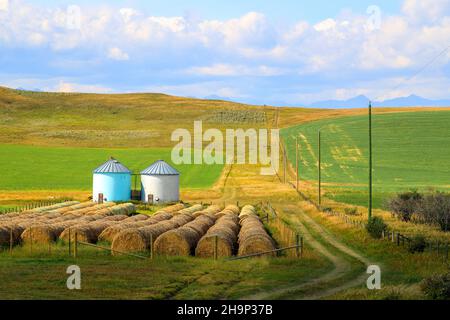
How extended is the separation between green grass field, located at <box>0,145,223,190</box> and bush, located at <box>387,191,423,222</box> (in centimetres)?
3325

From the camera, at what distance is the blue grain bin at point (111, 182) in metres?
71.2

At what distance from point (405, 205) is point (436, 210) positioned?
4.30 metres

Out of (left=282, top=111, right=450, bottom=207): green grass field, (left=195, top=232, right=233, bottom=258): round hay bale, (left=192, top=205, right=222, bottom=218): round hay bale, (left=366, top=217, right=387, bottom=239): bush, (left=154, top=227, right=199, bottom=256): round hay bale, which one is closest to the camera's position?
(left=195, top=232, right=233, bottom=258): round hay bale

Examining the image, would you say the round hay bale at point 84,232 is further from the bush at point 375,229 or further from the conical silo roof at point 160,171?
the conical silo roof at point 160,171

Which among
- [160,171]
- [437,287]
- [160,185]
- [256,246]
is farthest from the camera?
[160,171]

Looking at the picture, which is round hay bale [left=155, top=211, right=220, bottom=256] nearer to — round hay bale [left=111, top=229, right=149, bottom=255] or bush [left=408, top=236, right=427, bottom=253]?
round hay bale [left=111, top=229, right=149, bottom=255]

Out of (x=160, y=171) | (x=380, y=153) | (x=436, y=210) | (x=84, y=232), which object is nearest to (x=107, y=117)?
(x=380, y=153)

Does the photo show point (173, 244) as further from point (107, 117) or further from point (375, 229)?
point (107, 117)

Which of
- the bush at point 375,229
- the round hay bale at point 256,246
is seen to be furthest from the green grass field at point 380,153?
the round hay bale at point 256,246

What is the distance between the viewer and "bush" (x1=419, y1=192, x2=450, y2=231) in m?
46.8

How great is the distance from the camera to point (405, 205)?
52.3m

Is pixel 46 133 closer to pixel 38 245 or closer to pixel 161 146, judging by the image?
pixel 161 146

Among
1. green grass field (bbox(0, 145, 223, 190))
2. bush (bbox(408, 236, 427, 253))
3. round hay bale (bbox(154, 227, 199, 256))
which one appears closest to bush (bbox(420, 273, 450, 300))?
bush (bbox(408, 236, 427, 253))
